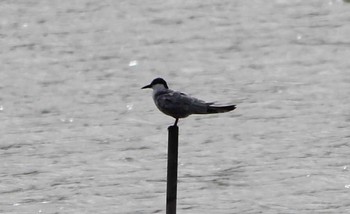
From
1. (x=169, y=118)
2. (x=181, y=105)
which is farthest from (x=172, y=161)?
(x=169, y=118)

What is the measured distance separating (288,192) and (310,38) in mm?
9718

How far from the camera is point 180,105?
11250 millimetres

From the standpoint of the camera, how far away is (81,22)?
27.6 metres

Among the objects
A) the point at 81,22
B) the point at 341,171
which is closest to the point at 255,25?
the point at 81,22

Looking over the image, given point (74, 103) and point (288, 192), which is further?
point (74, 103)

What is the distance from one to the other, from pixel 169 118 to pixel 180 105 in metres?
8.85

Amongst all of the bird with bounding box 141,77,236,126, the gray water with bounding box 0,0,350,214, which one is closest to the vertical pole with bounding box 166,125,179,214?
the bird with bounding box 141,77,236,126

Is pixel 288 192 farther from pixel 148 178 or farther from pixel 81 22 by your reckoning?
pixel 81 22

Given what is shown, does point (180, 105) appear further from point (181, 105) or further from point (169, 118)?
point (169, 118)

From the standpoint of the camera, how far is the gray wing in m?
11.1

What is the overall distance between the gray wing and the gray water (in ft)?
14.9

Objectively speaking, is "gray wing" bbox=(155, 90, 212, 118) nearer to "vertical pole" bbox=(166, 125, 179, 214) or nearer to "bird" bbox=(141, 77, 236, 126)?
"bird" bbox=(141, 77, 236, 126)

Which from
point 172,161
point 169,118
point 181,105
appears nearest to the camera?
point 172,161

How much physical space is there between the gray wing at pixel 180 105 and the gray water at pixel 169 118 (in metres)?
4.53
